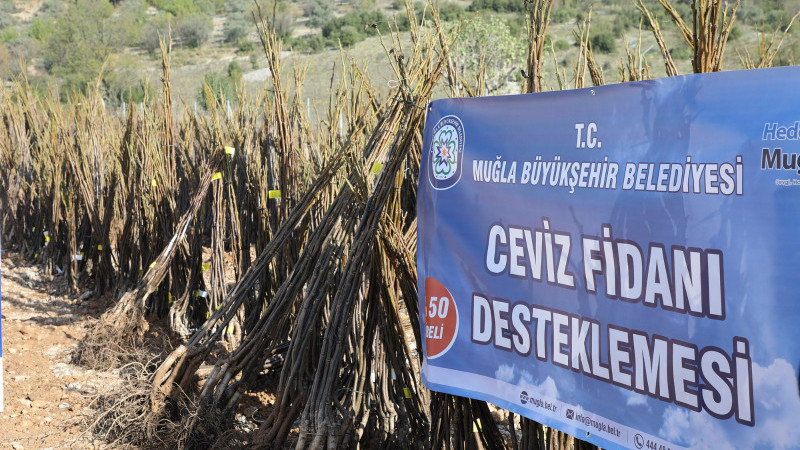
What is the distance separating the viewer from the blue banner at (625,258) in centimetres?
140

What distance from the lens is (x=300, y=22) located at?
137 feet

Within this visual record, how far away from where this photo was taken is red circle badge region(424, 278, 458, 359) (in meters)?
2.14

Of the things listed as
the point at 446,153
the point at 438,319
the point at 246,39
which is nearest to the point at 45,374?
the point at 438,319

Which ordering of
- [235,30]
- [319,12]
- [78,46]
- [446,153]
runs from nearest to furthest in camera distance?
1. [446,153]
2. [78,46]
3. [235,30]
4. [319,12]

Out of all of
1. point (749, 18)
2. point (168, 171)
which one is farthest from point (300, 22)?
point (168, 171)

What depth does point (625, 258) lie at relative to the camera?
1672 mm

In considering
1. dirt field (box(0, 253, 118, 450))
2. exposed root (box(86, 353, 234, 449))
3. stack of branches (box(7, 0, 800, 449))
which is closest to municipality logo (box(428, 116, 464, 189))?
stack of branches (box(7, 0, 800, 449))

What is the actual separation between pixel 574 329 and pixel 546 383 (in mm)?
177

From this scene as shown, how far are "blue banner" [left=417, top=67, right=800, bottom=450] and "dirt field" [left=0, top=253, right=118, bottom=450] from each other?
1.99m

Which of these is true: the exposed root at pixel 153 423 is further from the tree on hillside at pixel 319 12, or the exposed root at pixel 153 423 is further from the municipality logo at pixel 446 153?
the tree on hillside at pixel 319 12

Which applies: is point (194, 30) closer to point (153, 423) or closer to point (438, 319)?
point (153, 423)

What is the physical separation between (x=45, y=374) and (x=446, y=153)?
3020mm

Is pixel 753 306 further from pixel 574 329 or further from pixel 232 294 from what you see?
pixel 232 294

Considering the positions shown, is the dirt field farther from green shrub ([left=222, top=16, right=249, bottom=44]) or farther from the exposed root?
green shrub ([left=222, top=16, right=249, bottom=44])
